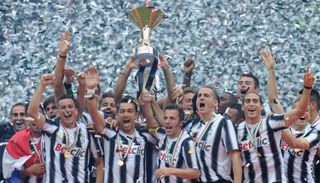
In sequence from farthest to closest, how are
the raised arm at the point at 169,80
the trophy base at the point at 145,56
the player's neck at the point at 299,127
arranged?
the raised arm at the point at 169,80, the trophy base at the point at 145,56, the player's neck at the point at 299,127

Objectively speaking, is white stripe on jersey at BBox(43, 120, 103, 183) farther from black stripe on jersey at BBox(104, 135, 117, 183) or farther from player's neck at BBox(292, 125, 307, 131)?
player's neck at BBox(292, 125, 307, 131)

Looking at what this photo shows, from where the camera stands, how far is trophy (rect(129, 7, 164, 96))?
13125 mm

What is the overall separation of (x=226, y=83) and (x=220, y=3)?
326cm

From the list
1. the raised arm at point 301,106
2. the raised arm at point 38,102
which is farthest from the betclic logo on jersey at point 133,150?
the raised arm at point 301,106

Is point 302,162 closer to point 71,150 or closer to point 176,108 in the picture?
point 176,108

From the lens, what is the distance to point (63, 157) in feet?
41.3

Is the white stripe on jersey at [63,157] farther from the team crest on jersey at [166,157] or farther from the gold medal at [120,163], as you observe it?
the team crest on jersey at [166,157]

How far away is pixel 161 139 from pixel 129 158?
422 mm

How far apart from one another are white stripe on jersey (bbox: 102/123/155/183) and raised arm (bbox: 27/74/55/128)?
2.46 feet

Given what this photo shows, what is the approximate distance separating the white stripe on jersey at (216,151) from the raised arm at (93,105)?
3.72 feet

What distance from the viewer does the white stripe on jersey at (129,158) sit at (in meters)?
12.6

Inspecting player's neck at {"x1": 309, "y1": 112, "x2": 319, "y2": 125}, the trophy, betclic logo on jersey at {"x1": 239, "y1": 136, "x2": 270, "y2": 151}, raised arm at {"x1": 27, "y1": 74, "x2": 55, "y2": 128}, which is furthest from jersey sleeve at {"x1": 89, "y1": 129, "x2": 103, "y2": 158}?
player's neck at {"x1": 309, "y1": 112, "x2": 319, "y2": 125}

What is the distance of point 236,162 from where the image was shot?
12148 millimetres

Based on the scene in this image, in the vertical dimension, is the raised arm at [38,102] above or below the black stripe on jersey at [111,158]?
above
